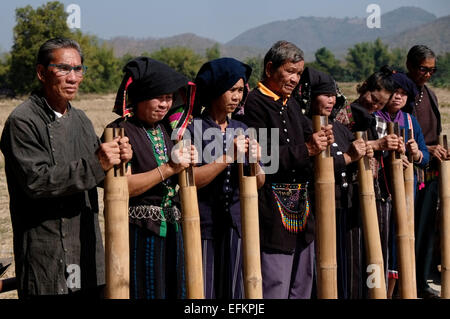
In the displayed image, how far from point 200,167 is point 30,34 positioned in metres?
46.6

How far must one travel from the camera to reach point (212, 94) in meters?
3.60

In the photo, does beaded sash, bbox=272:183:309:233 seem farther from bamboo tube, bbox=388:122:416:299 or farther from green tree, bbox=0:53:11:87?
green tree, bbox=0:53:11:87

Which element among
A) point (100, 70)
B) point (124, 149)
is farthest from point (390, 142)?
point (100, 70)

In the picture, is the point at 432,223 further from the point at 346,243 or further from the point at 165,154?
the point at 165,154

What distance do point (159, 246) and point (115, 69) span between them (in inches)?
2724

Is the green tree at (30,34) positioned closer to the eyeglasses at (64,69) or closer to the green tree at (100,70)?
the green tree at (100,70)

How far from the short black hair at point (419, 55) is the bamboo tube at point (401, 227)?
156 cm

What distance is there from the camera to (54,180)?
9.18 ft

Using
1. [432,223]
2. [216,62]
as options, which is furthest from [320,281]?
[432,223]

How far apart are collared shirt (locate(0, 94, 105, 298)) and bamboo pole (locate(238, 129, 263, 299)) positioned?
782mm

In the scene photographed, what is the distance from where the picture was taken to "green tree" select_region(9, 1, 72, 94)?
44094mm

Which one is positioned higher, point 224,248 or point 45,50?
point 45,50

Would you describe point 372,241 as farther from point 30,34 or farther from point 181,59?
point 181,59
